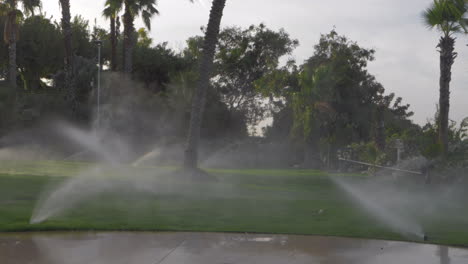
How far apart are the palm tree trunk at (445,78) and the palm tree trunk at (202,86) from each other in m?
7.47

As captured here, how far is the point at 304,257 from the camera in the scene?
727 cm

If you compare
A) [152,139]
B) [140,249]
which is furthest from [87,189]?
[152,139]

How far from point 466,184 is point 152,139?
2542cm

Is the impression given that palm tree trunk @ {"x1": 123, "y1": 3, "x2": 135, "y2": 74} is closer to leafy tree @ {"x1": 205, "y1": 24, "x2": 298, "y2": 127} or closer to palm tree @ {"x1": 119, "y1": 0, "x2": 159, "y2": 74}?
palm tree @ {"x1": 119, "y1": 0, "x2": 159, "y2": 74}

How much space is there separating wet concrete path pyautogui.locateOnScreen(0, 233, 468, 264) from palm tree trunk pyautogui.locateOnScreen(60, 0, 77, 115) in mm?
27567

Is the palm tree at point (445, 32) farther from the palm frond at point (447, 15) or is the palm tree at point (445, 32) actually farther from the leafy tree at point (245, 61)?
the leafy tree at point (245, 61)

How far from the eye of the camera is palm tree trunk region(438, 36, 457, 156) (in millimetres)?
18217

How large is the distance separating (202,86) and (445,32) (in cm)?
821

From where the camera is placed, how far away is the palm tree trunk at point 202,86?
19.1 m

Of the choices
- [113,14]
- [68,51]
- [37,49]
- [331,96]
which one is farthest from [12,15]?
[331,96]

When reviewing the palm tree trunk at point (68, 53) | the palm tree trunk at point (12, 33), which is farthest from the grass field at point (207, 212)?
the palm tree trunk at point (12, 33)

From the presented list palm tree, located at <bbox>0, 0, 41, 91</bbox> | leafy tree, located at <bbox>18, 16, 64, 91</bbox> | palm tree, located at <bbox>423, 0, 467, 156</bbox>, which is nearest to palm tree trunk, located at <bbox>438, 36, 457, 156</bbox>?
palm tree, located at <bbox>423, 0, 467, 156</bbox>

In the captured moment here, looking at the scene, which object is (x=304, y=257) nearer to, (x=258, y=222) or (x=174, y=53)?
(x=258, y=222)

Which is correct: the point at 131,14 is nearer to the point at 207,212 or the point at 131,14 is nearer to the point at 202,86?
the point at 202,86
